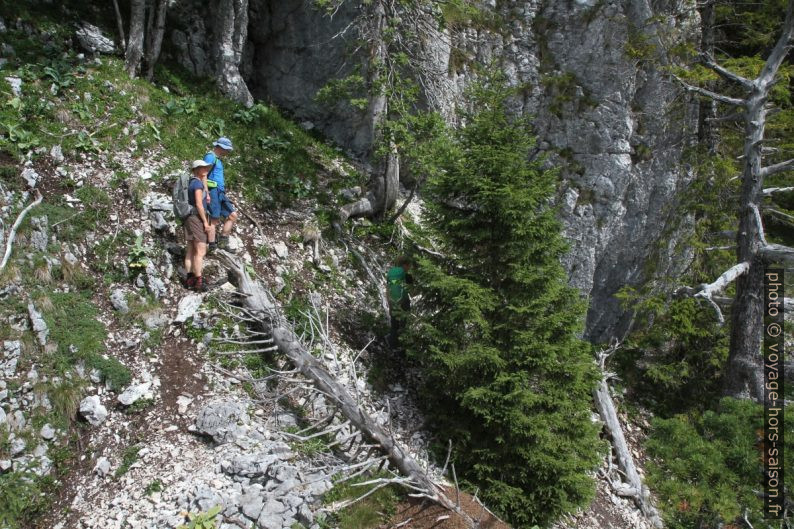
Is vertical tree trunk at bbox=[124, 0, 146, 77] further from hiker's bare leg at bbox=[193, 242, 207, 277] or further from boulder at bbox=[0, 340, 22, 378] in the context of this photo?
boulder at bbox=[0, 340, 22, 378]

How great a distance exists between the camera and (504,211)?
22.9ft

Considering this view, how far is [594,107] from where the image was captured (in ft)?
44.1

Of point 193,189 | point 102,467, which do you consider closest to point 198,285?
point 193,189

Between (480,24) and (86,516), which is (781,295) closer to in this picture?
(480,24)

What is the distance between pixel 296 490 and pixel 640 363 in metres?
10.8

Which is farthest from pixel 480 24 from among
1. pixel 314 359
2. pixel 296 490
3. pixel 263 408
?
pixel 296 490

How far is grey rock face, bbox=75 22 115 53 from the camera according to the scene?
1076 centimetres

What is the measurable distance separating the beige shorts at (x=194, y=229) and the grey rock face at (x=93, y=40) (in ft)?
20.6

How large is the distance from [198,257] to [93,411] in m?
2.64

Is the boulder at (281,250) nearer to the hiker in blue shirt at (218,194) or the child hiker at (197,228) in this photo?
the hiker in blue shirt at (218,194)

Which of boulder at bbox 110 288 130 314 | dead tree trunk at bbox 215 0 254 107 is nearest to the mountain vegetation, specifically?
boulder at bbox 110 288 130 314

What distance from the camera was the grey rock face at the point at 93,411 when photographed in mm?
6197

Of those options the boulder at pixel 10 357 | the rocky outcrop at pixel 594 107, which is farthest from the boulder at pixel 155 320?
the rocky outcrop at pixel 594 107

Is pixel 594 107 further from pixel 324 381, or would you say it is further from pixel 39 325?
pixel 39 325
